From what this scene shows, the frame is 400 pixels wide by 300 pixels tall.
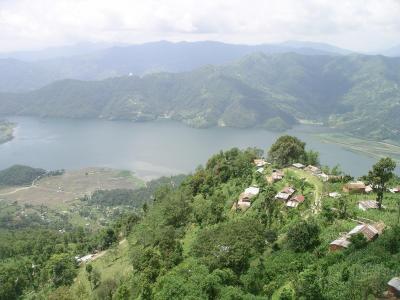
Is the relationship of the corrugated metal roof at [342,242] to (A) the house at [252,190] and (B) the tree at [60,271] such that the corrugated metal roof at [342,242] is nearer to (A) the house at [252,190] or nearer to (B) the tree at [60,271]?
(A) the house at [252,190]

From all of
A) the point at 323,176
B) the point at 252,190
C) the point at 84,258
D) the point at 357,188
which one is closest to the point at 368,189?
the point at 357,188

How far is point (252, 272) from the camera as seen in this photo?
28.2 meters

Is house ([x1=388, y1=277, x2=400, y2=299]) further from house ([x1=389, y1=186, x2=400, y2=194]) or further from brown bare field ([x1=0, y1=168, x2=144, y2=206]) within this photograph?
brown bare field ([x1=0, y1=168, x2=144, y2=206])

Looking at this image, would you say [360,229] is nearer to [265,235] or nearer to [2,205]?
[265,235]

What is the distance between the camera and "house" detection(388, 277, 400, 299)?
841 inches

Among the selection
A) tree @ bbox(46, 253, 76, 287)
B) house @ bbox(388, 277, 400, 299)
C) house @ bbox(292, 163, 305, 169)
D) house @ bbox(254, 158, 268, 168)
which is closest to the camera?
house @ bbox(388, 277, 400, 299)

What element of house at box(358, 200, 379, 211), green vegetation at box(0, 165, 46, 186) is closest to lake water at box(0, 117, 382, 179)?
green vegetation at box(0, 165, 46, 186)

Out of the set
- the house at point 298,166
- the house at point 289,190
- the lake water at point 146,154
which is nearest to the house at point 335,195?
the house at point 289,190

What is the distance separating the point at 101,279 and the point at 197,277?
23337 millimetres

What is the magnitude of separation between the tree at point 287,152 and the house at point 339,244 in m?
30.9

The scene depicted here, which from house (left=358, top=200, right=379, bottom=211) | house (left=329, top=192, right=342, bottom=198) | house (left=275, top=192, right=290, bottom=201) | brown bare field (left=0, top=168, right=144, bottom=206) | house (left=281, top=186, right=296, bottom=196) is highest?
house (left=358, top=200, right=379, bottom=211)

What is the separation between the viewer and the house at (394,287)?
21359 millimetres

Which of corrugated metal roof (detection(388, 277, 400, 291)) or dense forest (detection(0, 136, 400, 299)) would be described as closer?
corrugated metal roof (detection(388, 277, 400, 291))

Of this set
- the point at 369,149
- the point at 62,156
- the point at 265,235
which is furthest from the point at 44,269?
the point at 369,149
